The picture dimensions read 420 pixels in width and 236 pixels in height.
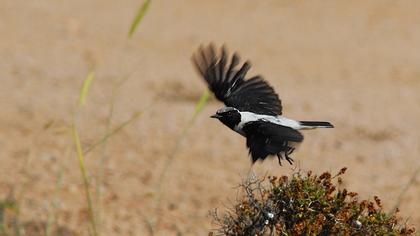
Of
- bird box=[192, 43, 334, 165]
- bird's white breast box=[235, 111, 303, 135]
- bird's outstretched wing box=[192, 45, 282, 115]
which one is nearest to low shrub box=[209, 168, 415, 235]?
bird box=[192, 43, 334, 165]

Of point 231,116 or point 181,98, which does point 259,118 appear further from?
point 181,98

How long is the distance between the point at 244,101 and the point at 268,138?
722 mm

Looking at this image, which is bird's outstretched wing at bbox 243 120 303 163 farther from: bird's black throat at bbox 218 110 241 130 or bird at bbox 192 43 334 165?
bird's black throat at bbox 218 110 241 130

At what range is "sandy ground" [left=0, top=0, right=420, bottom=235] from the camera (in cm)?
727

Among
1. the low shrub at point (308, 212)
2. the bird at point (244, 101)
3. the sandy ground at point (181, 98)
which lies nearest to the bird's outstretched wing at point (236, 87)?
the bird at point (244, 101)

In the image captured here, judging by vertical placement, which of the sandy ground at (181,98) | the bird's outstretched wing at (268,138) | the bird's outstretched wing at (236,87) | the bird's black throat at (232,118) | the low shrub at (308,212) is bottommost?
the low shrub at (308,212)

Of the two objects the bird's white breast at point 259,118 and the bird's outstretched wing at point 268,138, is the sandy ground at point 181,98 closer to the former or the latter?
the bird's outstretched wing at point 268,138

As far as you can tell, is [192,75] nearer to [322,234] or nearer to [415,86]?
[415,86]

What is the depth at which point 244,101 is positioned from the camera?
500 centimetres

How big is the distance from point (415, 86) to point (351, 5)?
3.74m

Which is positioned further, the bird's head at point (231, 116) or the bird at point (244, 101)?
the bird's head at point (231, 116)

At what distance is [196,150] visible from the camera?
834cm

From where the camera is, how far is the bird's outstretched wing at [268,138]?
165 inches

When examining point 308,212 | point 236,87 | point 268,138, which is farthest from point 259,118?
point 308,212
